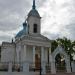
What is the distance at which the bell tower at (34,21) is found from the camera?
27969mm

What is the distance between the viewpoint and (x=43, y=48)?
27453 mm

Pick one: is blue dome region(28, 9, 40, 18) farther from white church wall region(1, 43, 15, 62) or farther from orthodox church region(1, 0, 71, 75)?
white church wall region(1, 43, 15, 62)

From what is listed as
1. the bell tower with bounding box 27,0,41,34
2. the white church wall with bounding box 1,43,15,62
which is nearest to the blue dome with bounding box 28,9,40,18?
the bell tower with bounding box 27,0,41,34

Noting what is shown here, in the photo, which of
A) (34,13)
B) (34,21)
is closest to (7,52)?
(34,21)

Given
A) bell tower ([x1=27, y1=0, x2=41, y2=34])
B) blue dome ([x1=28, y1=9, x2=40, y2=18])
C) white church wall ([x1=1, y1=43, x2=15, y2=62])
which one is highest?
blue dome ([x1=28, y1=9, x2=40, y2=18])

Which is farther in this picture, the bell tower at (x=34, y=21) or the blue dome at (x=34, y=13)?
the blue dome at (x=34, y=13)

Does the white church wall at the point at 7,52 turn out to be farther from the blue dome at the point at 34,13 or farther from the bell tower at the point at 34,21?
the blue dome at the point at 34,13

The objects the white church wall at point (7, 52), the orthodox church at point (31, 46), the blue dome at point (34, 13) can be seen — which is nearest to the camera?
the orthodox church at point (31, 46)

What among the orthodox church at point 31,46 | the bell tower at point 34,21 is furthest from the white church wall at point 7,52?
the bell tower at point 34,21

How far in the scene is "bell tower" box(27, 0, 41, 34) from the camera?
28.0 metres

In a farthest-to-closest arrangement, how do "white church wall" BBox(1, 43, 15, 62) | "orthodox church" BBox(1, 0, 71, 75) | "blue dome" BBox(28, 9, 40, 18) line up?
"blue dome" BBox(28, 9, 40, 18) → "white church wall" BBox(1, 43, 15, 62) → "orthodox church" BBox(1, 0, 71, 75)

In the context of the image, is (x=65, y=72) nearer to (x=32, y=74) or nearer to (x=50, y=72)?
(x=50, y=72)

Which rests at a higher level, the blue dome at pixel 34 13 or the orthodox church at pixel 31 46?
the blue dome at pixel 34 13

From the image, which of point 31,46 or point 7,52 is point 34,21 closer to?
point 31,46
